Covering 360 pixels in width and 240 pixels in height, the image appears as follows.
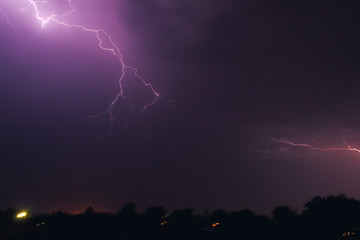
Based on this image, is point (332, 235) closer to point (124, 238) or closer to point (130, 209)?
point (124, 238)

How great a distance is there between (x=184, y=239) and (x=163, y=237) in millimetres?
1628

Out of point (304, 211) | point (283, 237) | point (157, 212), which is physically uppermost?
point (157, 212)

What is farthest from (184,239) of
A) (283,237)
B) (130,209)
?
(130,209)

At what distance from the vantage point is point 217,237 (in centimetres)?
2411

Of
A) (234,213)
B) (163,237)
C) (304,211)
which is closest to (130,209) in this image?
(234,213)

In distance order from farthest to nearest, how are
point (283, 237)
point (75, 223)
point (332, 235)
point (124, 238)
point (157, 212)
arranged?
point (157, 212) → point (75, 223) → point (124, 238) → point (283, 237) → point (332, 235)

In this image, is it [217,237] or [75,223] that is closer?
[217,237]

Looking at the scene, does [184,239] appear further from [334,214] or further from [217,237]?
[334,214]

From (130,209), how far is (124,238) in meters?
41.4

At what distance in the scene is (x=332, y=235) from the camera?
65.7 ft

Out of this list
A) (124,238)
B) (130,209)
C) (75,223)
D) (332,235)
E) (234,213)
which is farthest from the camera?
(130,209)

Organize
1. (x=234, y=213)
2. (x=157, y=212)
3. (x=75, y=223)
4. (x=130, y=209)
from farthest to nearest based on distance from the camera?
(x=130, y=209)
(x=157, y=212)
(x=234, y=213)
(x=75, y=223)

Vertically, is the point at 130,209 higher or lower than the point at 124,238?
higher

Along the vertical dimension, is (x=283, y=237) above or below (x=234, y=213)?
below
